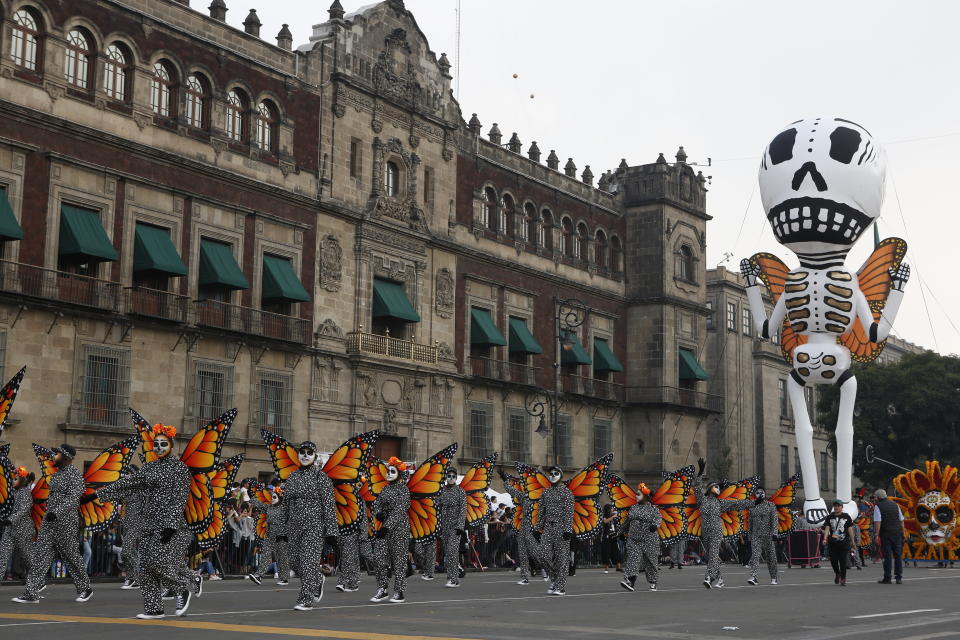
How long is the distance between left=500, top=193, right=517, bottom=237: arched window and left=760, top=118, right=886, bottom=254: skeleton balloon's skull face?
21068mm

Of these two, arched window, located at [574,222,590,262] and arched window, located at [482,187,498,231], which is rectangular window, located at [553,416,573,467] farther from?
arched window, located at [482,187,498,231]

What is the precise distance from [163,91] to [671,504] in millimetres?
17855

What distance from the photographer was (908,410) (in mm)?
53375

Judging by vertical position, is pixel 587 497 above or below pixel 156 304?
below

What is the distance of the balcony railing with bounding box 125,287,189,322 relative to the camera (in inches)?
1195

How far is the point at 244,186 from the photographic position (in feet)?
111

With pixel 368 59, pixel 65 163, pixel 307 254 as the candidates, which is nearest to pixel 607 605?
pixel 65 163

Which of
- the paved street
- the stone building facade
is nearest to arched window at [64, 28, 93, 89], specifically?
the stone building facade

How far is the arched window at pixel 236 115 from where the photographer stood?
33844 millimetres

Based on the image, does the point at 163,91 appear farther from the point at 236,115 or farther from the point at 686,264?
the point at 686,264

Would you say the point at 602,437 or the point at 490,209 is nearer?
the point at 490,209

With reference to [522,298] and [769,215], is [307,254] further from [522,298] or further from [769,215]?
[769,215]

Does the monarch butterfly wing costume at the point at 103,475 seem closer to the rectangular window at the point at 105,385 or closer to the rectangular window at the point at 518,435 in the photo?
the rectangular window at the point at 105,385

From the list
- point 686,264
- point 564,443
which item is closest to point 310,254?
point 564,443
